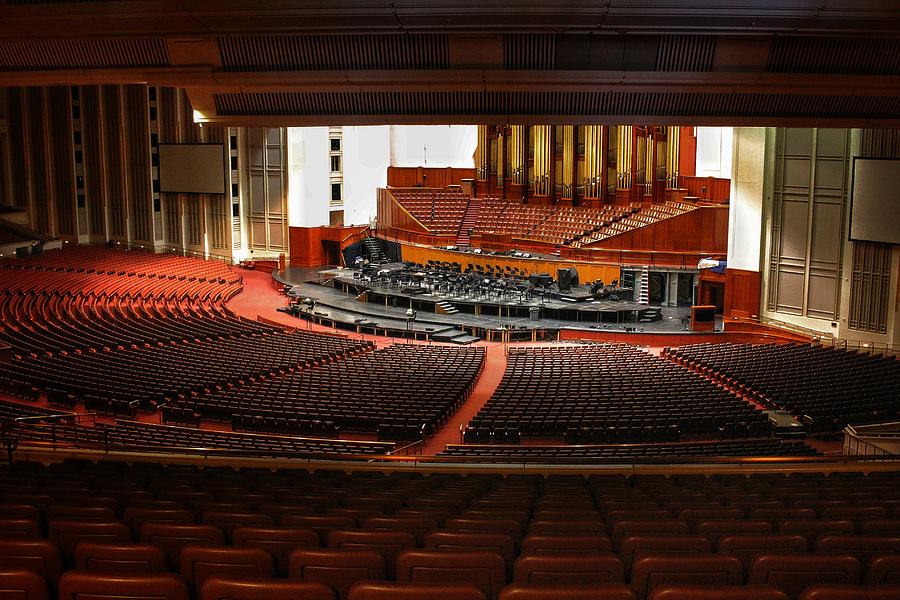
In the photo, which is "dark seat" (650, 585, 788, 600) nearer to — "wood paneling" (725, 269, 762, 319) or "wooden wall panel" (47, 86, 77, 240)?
"wood paneling" (725, 269, 762, 319)

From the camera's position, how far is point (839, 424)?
14.1 meters

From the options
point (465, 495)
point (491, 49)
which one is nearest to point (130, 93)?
point (491, 49)

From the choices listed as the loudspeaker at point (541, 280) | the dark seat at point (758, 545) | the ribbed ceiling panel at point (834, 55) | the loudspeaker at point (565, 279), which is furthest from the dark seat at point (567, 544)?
the loudspeaker at point (541, 280)

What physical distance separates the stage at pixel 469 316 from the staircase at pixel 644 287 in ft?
2.16

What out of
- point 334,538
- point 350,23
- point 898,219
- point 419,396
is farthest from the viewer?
point 898,219

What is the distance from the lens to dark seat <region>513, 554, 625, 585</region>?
129 inches

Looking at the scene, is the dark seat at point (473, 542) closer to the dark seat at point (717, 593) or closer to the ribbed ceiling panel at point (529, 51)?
the dark seat at point (717, 593)

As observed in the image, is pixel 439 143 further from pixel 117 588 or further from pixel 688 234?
pixel 117 588

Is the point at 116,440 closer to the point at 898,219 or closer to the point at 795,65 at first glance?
the point at 795,65

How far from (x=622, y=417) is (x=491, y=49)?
241 inches

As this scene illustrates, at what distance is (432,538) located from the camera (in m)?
4.09

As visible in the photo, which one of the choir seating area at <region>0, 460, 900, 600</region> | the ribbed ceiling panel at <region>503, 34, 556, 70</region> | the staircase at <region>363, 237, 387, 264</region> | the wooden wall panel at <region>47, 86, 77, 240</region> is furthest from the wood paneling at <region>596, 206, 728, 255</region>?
the wooden wall panel at <region>47, 86, 77, 240</region>

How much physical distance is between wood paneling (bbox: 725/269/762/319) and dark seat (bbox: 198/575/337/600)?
22631 mm

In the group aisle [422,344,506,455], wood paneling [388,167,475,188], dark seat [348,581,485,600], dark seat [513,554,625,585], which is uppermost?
wood paneling [388,167,475,188]
